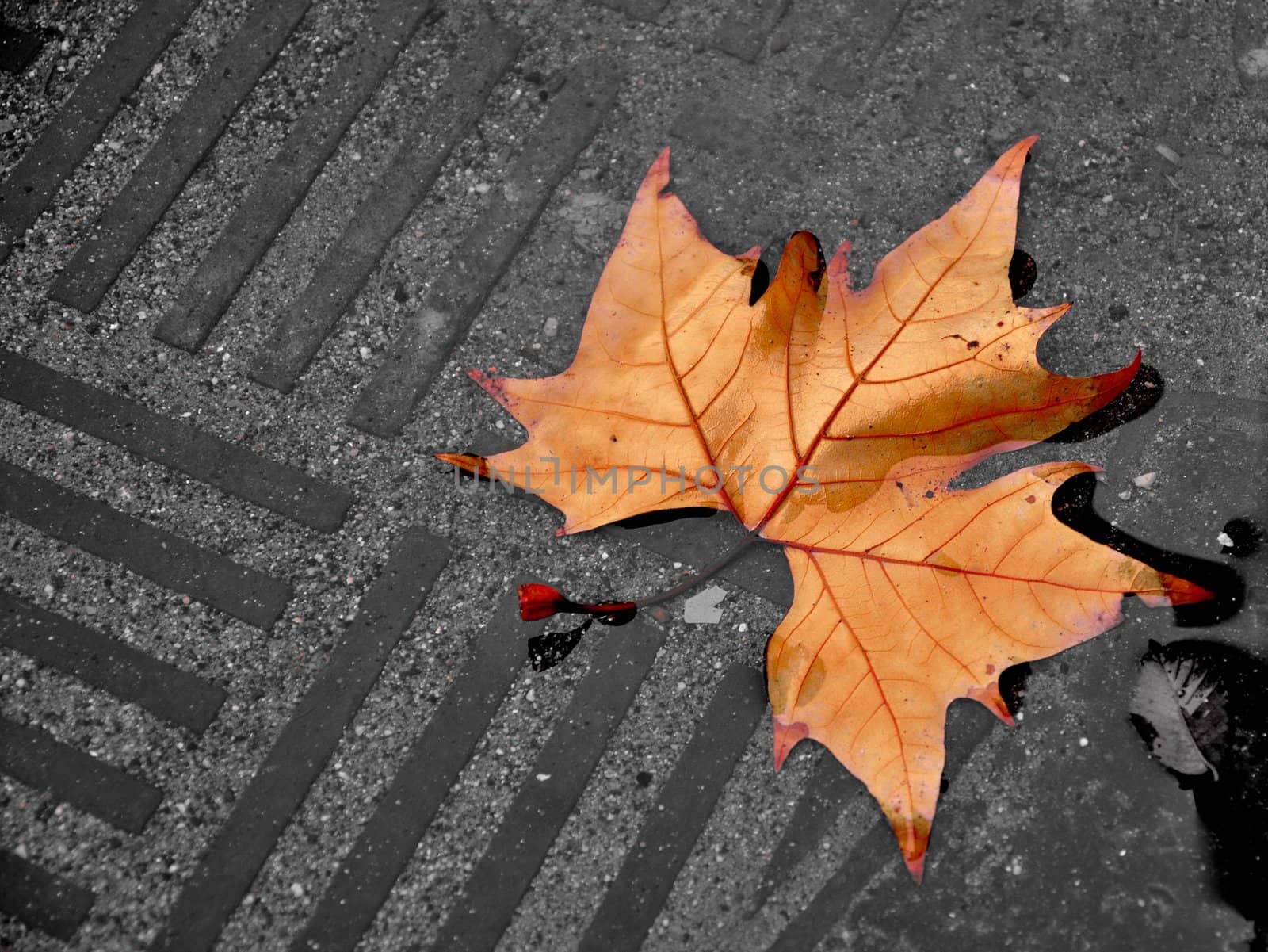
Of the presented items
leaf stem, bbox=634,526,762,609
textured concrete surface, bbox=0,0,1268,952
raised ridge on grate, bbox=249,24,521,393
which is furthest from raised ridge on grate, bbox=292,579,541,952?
raised ridge on grate, bbox=249,24,521,393

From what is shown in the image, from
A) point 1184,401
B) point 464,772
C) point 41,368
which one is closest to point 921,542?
point 1184,401

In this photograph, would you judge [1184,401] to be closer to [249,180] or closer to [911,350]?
[911,350]

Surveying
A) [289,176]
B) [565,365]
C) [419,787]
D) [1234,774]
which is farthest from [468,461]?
[1234,774]

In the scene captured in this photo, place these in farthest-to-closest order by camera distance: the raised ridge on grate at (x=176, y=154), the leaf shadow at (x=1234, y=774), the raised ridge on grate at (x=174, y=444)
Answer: the raised ridge on grate at (x=176, y=154)
the raised ridge on grate at (x=174, y=444)
the leaf shadow at (x=1234, y=774)

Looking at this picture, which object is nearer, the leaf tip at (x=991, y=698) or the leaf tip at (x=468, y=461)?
the leaf tip at (x=991, y=698)

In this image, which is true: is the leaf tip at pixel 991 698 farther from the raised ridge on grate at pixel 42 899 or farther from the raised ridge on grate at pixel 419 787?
the raised ridge on grate at pixel 42 899

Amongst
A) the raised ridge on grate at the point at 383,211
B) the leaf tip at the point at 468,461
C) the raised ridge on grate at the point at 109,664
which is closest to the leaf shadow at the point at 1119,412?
the leaf tip at the point at 468,461
